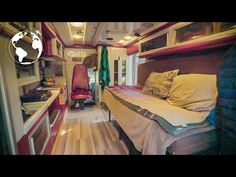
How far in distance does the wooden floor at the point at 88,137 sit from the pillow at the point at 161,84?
88 cm

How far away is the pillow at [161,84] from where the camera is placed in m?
1.59

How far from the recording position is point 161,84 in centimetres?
170

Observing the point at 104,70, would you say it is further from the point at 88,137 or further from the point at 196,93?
the point at 196,93

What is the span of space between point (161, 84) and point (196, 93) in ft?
1.90

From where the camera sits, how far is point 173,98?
1357 millimetres

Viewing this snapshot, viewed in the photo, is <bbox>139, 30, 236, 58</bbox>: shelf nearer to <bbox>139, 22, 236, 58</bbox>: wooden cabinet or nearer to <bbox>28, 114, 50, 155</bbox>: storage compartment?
→ <bbox>139, 22, 236, 58</bbox>: wooden cabinet

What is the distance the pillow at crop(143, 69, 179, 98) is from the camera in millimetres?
1587

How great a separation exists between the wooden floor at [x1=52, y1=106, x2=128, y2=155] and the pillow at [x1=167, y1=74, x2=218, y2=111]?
3.27 ft

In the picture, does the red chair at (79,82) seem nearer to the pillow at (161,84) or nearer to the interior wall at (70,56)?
the interior wall at (70,56)

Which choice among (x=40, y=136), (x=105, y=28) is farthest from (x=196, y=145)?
(x=105, y=28)
